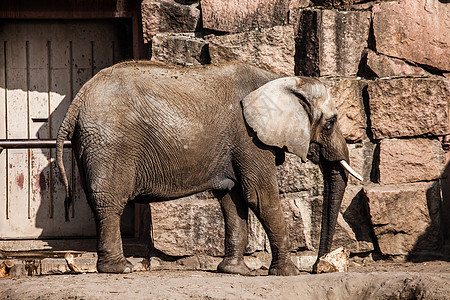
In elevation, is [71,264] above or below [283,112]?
below

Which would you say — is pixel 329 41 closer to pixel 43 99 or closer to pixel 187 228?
pixel 187 228

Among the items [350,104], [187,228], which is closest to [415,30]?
[350,104]

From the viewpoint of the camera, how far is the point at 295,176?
24.0 feet

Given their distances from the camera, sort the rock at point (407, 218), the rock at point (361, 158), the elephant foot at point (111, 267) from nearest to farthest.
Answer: the elephant foot at point (111, 267) < the rock at point (407, 218) < the rock at point (361, 158)

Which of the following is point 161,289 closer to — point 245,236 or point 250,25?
point 245,236

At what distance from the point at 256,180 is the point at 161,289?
142 cm

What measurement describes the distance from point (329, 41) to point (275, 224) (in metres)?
1.97

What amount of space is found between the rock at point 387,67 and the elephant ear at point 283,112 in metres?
1.28

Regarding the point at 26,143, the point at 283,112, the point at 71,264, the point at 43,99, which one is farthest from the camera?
the point at 43,99

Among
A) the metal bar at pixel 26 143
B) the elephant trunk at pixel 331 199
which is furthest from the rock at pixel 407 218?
the metal bar at pixel 26 143

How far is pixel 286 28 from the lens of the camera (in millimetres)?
7312

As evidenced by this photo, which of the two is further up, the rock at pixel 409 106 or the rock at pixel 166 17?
the rock at pixel 166 17

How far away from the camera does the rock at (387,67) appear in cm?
750

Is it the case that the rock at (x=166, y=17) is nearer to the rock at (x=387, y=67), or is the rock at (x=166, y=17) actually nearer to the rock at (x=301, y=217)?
the rock at (x=387, y=67)
